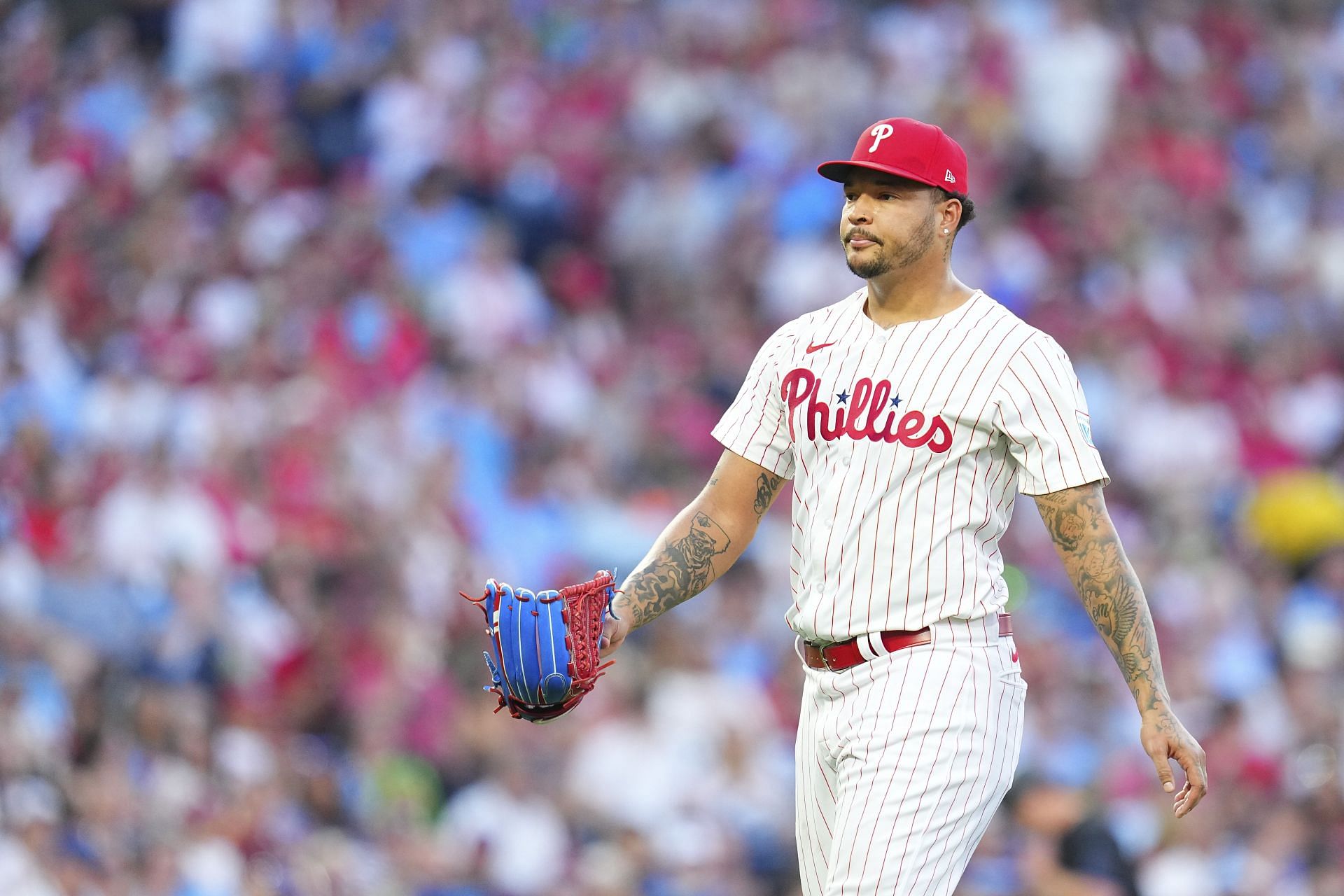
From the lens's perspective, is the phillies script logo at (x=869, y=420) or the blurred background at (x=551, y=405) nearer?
the phillies script logo at (x=869, y=420)

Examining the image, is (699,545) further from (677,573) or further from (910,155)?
(910,155)

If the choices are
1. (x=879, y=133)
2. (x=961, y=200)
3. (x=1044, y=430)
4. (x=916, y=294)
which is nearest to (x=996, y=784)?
(x=1044, y=430)

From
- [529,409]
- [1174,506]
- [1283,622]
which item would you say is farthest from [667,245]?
[1283,622]

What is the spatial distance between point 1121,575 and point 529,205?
8402 millimetres

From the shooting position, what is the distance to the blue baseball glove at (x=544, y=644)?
4133 millimetres

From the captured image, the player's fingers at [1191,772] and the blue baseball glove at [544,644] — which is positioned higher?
the blue baseball glove at [544,644]

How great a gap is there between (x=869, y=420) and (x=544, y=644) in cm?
87

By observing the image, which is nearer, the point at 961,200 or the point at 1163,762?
the point at 1163,762

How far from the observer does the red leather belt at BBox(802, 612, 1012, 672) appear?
4.11 m

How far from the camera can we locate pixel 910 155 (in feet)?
13.8

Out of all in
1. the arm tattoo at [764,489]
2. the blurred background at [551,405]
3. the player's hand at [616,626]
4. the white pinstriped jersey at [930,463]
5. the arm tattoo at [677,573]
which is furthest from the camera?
the blurred background at [551,405]

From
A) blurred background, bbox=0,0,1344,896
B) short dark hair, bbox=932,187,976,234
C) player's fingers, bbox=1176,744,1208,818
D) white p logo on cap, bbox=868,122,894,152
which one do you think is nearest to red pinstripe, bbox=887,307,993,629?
short dark hair, bbox=932,187,976,234

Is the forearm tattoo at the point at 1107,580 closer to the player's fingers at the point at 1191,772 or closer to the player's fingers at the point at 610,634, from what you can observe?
the player's fingers at the point at 1191,772

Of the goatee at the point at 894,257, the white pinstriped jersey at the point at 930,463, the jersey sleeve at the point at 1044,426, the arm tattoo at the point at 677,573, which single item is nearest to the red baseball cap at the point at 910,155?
the goatee at the point at 894,257
